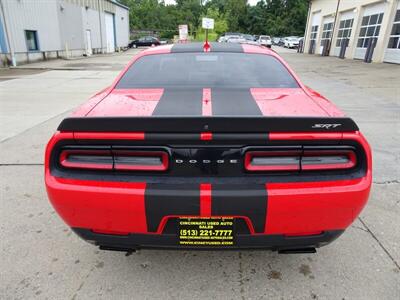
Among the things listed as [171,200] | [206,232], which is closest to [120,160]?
[171,200]

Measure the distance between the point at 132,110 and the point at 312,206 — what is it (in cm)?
118

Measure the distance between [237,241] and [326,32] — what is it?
2906 centimetres

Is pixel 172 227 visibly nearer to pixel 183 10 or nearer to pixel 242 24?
pixel 242 24

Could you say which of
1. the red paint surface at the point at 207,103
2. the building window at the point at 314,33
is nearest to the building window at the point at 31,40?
the red paint surface at the point at 207,103

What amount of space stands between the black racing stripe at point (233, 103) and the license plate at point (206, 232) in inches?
23.9

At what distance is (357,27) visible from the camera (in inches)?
811

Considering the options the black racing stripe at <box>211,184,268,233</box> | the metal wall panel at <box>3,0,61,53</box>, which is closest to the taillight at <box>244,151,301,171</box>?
the black racing stripe at <box>211,184,268,233</box>

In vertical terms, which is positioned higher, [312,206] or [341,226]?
[312,206]

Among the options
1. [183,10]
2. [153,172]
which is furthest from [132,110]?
[183,10]

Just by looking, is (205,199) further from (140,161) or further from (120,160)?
(120,160)

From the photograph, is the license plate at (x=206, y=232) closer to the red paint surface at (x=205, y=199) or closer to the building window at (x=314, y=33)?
the red paint surface at (x=205, y=199)

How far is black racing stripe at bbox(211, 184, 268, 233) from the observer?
1.69m

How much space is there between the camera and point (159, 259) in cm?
237

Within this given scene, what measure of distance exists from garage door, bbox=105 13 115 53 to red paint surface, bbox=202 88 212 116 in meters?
32.2
